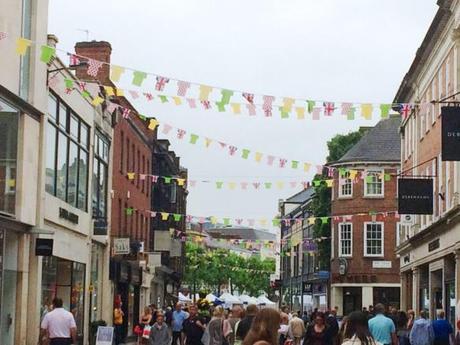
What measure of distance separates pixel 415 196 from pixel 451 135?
8368mm

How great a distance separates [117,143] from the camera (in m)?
40.2

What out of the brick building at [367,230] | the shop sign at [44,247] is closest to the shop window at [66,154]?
the shop sign at [44,247]

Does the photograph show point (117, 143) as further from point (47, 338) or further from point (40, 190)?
point (47, 338)

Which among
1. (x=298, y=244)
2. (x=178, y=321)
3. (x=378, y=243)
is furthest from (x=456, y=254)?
(x=298, y=244)

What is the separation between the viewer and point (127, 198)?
4381 cm

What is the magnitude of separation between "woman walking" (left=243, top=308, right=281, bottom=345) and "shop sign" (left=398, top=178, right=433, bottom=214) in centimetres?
2372

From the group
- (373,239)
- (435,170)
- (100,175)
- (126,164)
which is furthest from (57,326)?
(373,239)

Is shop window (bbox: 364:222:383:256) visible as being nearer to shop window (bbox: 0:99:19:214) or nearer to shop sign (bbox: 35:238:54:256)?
shop sign (bbox: 35:238:54:256)

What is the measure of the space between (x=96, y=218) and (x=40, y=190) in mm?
8986

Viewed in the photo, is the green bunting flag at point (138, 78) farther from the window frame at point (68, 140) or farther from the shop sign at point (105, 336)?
the window frame at point (68, 140)

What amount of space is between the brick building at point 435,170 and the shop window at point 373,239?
40.9ft

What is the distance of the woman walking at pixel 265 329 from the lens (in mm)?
7754

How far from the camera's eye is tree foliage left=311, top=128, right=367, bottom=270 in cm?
6669

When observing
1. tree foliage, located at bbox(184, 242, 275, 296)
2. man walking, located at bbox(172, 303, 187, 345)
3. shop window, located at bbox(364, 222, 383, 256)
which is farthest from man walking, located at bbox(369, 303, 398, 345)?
tree foliage, located at bbox(184, 242, 275, 296)
